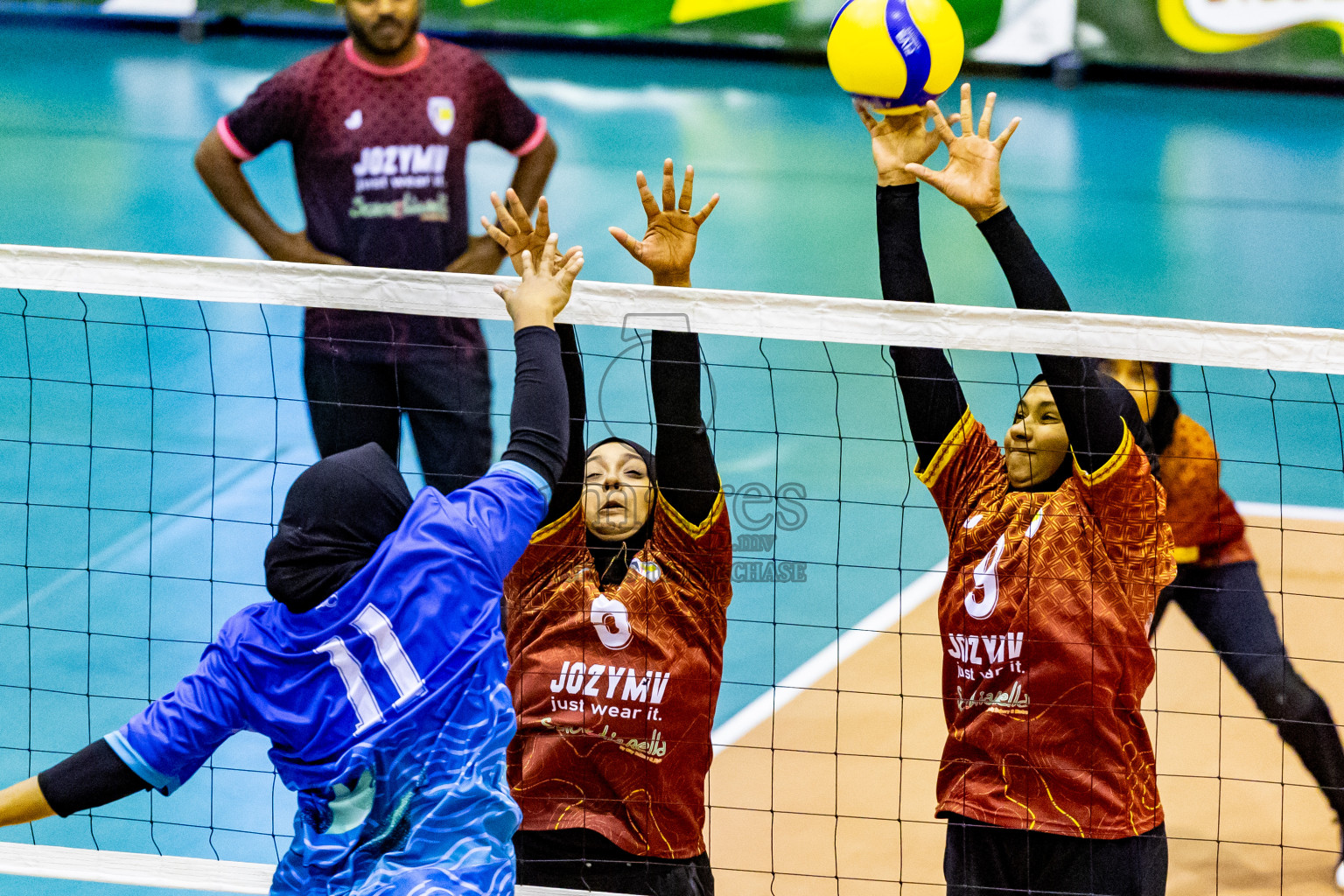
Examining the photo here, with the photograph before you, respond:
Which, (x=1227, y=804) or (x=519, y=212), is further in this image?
(x=1227, y=804)

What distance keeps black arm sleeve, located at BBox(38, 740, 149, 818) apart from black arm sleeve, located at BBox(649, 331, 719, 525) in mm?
1491

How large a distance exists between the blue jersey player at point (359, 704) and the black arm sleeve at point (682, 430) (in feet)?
2.79

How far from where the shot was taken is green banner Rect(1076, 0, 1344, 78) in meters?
11.1

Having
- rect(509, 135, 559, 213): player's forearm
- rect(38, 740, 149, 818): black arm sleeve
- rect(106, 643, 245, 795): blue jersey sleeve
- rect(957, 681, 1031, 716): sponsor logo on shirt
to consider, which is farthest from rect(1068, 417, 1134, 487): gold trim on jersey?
rect(509, 135, 559, 213): player's forearm

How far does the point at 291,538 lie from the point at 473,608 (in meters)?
0.39

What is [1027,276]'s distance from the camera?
3506mm

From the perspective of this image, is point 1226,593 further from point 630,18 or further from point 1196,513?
point 630,18

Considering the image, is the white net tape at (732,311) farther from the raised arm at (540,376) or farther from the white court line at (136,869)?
the white court line at (136,869)

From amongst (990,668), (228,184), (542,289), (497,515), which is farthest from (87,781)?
(228,184)

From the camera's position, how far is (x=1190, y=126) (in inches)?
432

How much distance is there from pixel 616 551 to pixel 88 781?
151cm

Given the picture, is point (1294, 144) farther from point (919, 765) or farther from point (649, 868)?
point (649, 868)

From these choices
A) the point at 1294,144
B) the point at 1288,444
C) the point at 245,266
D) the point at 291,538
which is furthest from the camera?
the point at 1294,144

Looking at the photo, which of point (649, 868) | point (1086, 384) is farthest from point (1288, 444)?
point (649, 868)
